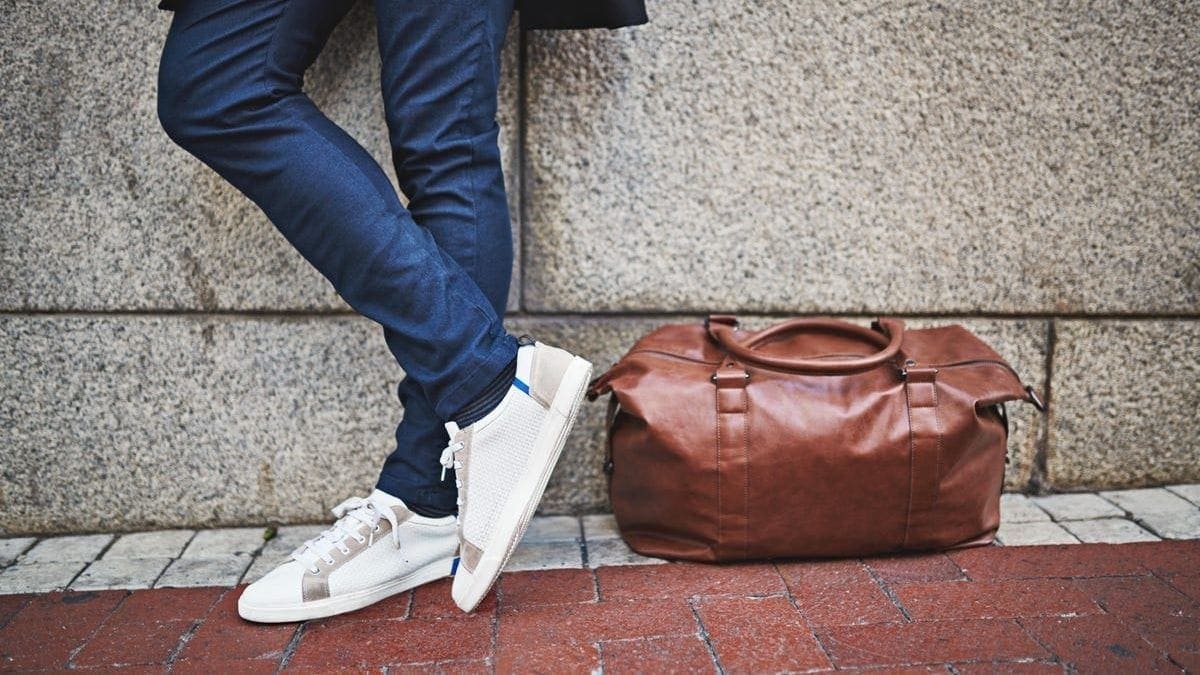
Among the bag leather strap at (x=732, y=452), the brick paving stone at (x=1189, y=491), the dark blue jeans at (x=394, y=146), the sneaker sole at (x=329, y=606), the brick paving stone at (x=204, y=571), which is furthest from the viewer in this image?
the brick paving stone at (x=1189, y=491)

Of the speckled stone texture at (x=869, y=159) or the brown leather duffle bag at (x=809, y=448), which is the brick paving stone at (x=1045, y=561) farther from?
the speckled stone texture at (x=869, y=159)

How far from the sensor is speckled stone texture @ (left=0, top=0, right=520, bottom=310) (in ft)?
6.95

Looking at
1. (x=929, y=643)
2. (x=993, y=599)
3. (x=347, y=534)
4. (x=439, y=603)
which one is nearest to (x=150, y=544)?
(x=347, y=534)

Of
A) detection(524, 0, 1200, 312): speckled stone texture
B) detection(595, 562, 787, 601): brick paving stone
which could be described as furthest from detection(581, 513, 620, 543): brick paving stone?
detection(524, 0, 1200, 312): speckled stone texture

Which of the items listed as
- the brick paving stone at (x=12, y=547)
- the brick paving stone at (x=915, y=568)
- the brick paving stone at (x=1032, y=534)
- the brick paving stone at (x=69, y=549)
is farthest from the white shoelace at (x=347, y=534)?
the brick paving stone at (x=1032, y=534)

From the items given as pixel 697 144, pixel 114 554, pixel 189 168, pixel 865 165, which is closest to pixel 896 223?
pixel 865 165

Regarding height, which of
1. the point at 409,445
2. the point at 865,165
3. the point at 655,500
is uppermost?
the point at 865,165

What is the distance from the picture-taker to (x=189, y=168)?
2174 mm

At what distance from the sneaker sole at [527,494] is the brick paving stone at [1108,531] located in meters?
1.22

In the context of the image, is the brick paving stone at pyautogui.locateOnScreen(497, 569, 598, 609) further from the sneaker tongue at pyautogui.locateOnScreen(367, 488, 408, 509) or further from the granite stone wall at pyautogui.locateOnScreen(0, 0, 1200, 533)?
the granite stone wall at pyautogui.locateOnScreen(0, 0, 1200, 533)

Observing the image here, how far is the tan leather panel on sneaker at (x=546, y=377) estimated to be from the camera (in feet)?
5.59

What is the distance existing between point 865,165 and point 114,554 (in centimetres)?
199

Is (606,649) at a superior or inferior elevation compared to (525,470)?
inferior

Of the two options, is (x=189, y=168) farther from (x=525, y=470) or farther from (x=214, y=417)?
(x=525, y=470)
